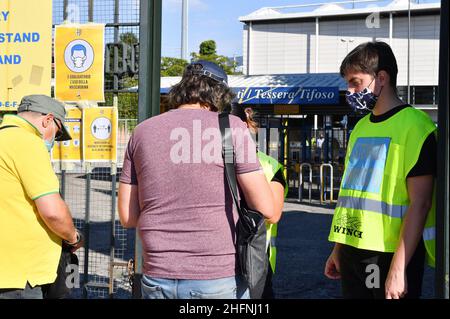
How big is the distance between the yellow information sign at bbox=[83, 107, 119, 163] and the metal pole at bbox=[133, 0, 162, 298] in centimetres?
67

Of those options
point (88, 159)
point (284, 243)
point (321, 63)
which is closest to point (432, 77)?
point (321, 63)

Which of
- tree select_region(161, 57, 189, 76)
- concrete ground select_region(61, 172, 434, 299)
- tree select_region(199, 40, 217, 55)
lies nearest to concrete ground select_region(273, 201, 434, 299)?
concrete ground select_region(61, 172, 434, 299)

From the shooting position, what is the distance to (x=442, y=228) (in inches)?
94.9

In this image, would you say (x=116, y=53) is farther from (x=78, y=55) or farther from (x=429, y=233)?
(x=429, y=233)

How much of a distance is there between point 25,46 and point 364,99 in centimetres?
249

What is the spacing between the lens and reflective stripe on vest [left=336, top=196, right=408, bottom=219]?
2566 millimetres

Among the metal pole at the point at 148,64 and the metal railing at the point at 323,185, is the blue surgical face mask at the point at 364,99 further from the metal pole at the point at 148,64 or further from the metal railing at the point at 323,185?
the metal railing at the point at 323,185

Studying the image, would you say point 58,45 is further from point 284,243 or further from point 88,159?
point 284,243

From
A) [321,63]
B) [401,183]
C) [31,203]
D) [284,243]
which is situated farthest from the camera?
[321,63]

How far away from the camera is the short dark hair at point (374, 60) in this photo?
8.86 feet

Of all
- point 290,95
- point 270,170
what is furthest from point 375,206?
point 290,95

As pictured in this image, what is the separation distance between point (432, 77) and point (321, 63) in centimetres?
860
